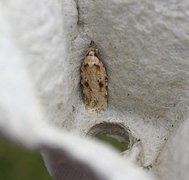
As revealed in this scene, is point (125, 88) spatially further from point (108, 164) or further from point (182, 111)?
point (108, 164)

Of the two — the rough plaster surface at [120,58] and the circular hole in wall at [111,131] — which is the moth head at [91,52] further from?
the circular hole in wall at [111,131]

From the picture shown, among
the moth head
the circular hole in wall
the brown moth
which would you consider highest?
the moth head

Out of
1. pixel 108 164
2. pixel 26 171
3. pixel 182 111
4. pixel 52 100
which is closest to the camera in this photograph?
pixel 108 164

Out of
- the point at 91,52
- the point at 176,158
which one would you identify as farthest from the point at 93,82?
the point at 176,158

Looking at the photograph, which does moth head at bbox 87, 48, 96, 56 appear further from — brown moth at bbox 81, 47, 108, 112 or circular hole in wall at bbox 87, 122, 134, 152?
circular hole in wall at bbox 87, 122, 134, 152

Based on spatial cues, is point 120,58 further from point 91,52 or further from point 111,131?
point 111,131

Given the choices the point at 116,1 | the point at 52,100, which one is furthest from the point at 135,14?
the point at 52,100

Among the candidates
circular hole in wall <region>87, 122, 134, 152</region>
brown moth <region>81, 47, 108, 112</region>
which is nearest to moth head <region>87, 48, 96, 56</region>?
brown moth <region>81, 47, 108, 112</region>

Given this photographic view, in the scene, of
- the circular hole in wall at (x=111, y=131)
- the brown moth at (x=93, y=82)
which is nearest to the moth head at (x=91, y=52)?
the brown moth at (x=93, y=82)
